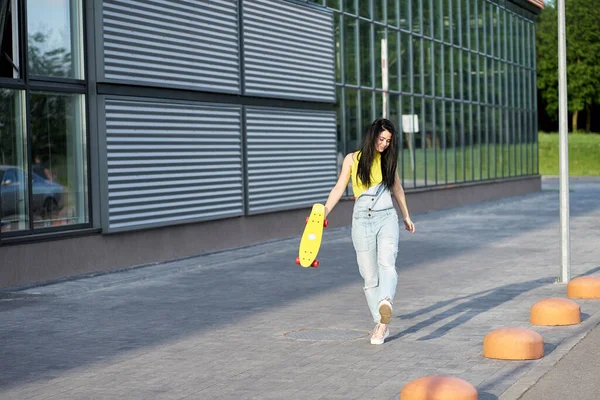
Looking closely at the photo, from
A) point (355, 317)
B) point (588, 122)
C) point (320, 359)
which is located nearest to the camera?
point (320, 359)

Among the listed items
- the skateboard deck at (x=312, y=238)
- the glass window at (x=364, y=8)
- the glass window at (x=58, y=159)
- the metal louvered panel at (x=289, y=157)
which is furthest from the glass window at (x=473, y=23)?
the skateboard deck at (x=312, y=238)

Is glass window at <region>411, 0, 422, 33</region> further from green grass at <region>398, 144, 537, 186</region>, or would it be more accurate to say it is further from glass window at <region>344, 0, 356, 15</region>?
glass window at <region>344, 0, 356, 15</region>

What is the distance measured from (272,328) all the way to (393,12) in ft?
64.4

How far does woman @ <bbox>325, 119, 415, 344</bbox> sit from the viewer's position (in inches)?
372

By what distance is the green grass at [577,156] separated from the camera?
73.9m

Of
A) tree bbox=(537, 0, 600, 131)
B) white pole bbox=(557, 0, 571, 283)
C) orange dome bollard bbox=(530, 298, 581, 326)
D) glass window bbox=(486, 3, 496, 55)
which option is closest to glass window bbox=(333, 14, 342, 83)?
white pole bbox=(557, 0, 571, 283)

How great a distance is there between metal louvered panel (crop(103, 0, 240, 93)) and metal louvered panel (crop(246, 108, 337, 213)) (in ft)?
4.37

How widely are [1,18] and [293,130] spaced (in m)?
8.96

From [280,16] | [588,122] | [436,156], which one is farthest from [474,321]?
[588,122]

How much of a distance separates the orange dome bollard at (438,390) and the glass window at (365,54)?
2008cm

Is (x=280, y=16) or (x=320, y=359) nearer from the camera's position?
(x=320, y=359)

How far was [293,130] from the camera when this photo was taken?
22.5 meters

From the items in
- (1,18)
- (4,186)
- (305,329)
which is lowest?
(305,329)

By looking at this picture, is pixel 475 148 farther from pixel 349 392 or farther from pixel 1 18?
pixel 349 392
